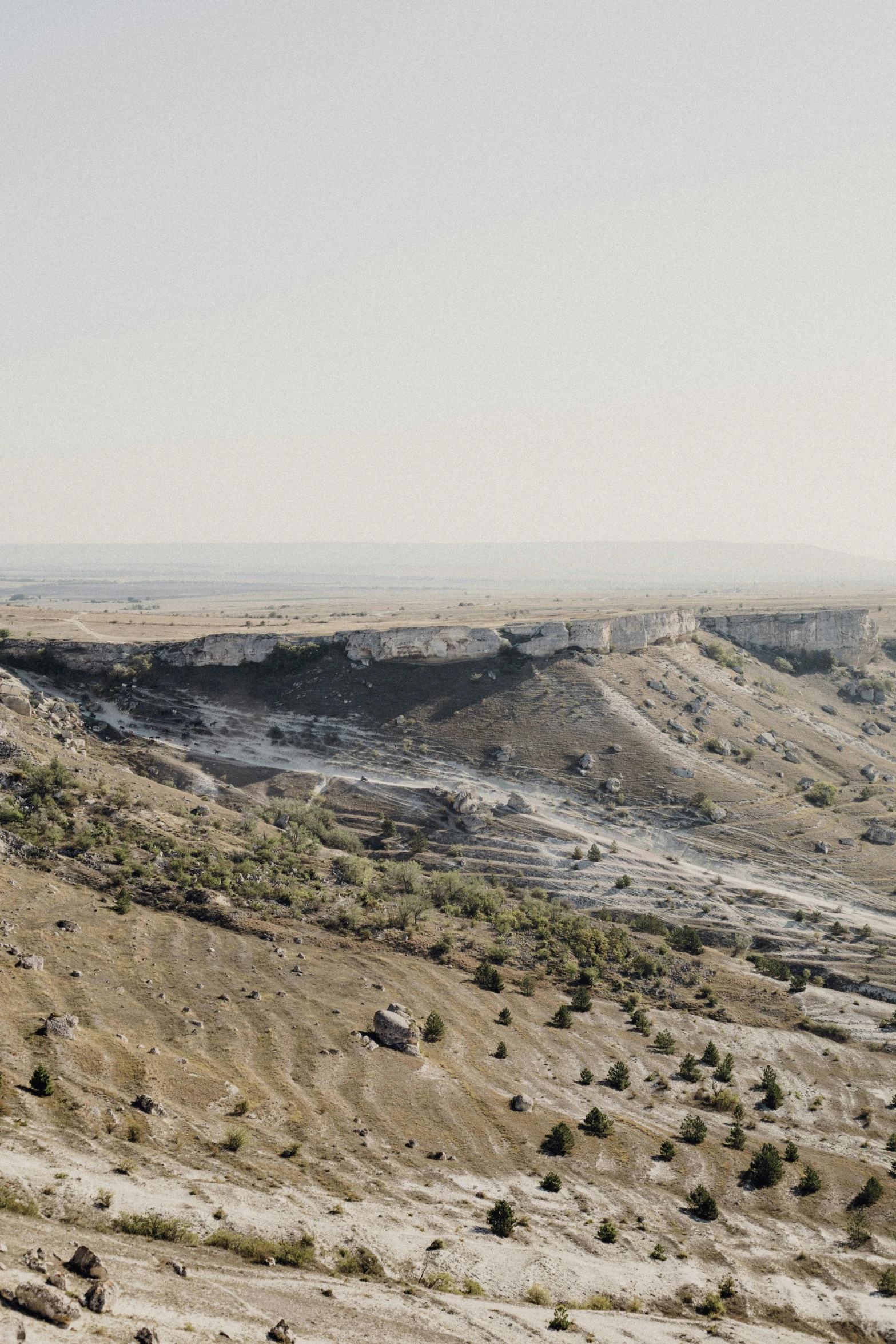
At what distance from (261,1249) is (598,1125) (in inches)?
536

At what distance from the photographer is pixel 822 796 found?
6625 cm

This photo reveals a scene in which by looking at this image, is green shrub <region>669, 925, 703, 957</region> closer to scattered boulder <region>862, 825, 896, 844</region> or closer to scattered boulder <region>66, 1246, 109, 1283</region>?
scattered boulder <region>862, 825, 896, 844</region>

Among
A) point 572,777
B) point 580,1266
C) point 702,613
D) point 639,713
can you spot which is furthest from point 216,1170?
point 702,613

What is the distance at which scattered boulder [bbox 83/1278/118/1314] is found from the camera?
14547mm

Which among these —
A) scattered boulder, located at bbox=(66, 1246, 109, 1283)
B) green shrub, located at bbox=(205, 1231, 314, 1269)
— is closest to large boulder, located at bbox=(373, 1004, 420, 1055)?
green shrub, located at bbox=(205, 1231, 314, 1269)

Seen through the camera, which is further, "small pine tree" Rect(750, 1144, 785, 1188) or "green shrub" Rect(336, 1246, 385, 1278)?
"small pine tree" Rect(750, 1144, 785, 1188)

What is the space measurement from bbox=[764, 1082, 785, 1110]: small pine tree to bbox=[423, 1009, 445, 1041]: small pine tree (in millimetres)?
12865

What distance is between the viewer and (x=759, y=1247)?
24078 mm

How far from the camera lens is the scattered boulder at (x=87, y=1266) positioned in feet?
50.5

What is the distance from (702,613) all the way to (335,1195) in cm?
10140

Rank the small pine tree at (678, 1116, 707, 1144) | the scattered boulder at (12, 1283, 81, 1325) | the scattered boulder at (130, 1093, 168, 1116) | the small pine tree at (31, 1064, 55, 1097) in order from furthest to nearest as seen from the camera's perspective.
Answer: the small pine tree at (678, 1116, 707, 1144), the scattered boulder at (130, 1093, 168, 1116), the small pine tree at (31, 1064, 55, 1097), the scattered boulder at (12, 1283, 81, 1325)

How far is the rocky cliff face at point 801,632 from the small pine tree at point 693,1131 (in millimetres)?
74241

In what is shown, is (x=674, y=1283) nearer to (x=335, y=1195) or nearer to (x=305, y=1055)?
(x=335, y=1195)

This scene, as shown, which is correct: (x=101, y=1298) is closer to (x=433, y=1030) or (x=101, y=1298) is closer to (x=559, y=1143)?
(x=559, y=1143)
